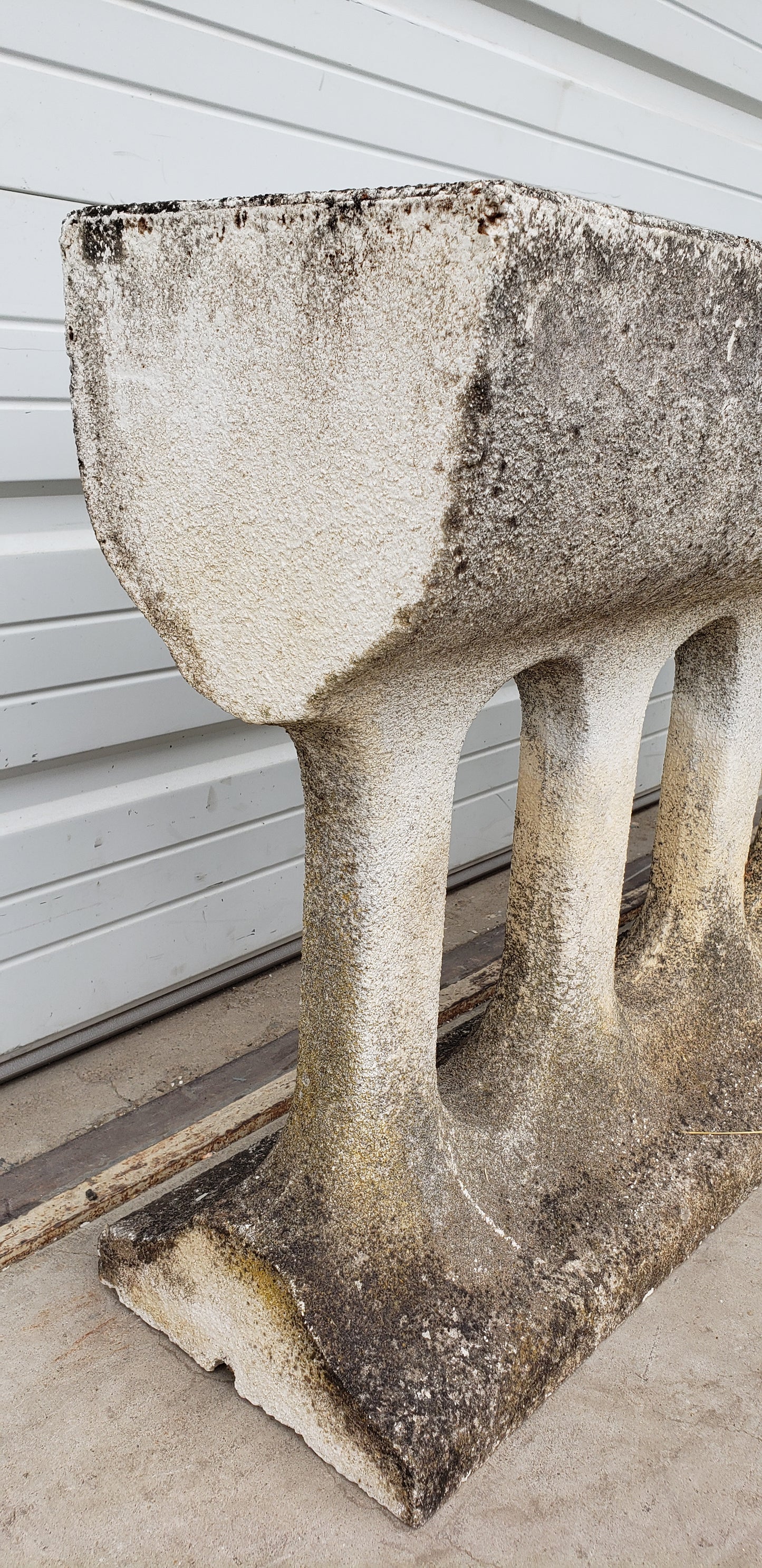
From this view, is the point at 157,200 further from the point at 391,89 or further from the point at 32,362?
the point at 391,89

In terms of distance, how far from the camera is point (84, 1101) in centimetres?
203

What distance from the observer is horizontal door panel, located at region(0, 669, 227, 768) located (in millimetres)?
1919

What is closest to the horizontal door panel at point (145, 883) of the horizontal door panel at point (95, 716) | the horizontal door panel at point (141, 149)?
the horizontal door panel at point (95, 716)

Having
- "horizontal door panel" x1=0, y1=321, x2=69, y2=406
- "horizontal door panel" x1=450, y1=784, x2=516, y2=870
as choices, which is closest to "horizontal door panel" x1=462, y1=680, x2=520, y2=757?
"horizontal door panel" x1=450, y1=784, x2=516, y2=870

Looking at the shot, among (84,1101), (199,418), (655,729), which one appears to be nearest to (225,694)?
(199,418)

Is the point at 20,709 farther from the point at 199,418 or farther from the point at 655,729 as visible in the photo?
the point at 655,729

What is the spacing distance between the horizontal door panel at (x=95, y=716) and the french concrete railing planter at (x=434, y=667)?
0.70 meters

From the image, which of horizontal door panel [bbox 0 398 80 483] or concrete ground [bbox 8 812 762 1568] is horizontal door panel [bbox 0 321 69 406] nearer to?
horizontal door panel [bbox 0 398 80 483]

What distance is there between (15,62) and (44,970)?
1.43m

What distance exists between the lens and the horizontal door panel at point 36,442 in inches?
70.7

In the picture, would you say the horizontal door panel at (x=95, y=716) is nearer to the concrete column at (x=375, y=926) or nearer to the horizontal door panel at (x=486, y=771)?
the concrete column at (x=375, y=926)

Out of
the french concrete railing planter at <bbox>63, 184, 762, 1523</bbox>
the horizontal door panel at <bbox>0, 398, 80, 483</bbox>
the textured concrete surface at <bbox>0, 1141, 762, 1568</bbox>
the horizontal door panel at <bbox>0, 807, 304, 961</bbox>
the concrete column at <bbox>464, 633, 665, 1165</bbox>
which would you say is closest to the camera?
the french concrete railing planter at <bbox>63, 184, 762, 1523</bbox>

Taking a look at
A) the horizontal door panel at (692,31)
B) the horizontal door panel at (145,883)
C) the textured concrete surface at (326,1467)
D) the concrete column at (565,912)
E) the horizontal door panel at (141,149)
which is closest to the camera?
the textured concrete surface at (326,1467)

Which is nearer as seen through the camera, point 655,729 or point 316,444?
point 316,444
